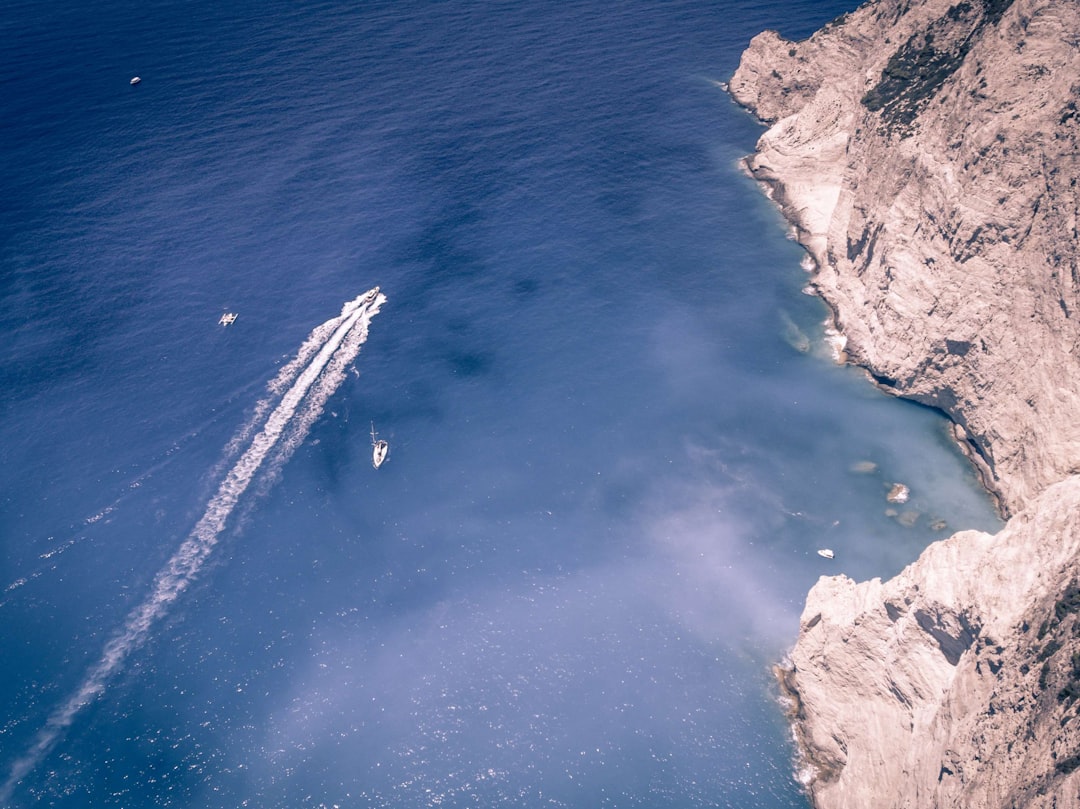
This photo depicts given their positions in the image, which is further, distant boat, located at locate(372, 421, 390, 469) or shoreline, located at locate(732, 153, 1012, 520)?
distant boat, located at locate(372, 421, 390, 469)

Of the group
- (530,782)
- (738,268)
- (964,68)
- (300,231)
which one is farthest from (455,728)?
(964,68)

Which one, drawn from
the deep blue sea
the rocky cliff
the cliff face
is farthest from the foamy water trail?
the cliff face

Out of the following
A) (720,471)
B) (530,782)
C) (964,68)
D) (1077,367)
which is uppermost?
(964,68)

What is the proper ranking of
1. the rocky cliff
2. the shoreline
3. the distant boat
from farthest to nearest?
the distant boat
the shoreline
the rocky cliff

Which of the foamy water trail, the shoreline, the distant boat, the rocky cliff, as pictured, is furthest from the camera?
the distant boat

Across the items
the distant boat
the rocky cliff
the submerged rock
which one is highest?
the rocky cliff

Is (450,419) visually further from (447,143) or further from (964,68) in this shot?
(964,68)

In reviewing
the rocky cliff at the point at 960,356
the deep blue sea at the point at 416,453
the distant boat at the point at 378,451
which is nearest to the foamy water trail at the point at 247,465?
the deep blue sea at the point at 416,453

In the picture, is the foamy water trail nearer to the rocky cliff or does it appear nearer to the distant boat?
the distant boat
